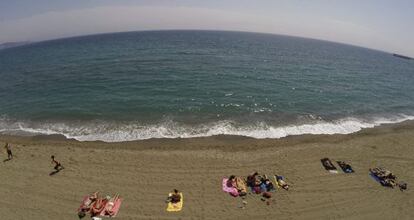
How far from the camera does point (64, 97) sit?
3909cm

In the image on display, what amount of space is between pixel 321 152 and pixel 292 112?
10.0 m

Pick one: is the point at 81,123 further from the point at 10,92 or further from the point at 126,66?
the point at 126,66

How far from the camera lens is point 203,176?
69.5ft

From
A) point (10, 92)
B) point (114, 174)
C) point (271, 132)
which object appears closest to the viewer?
point (114, 174)

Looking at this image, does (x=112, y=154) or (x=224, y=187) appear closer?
(x=224, y=187)

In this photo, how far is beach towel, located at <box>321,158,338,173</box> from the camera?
22797 millimetres

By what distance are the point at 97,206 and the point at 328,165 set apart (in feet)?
63.3

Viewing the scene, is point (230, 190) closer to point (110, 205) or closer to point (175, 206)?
point (175, 206)

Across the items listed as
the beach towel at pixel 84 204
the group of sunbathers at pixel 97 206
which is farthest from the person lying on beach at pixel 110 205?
the beach towel at pixel 84 204

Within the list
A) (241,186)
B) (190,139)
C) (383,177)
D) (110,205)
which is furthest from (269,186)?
(110,205)

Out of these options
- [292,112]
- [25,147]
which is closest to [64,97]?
[25,147]

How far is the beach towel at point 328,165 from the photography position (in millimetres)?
22797

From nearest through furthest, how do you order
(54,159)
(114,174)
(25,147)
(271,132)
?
1. (114,174)
2. (54,159)
3. (25,147)
4. (271,132)

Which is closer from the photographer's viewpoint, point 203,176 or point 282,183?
point 282,183
